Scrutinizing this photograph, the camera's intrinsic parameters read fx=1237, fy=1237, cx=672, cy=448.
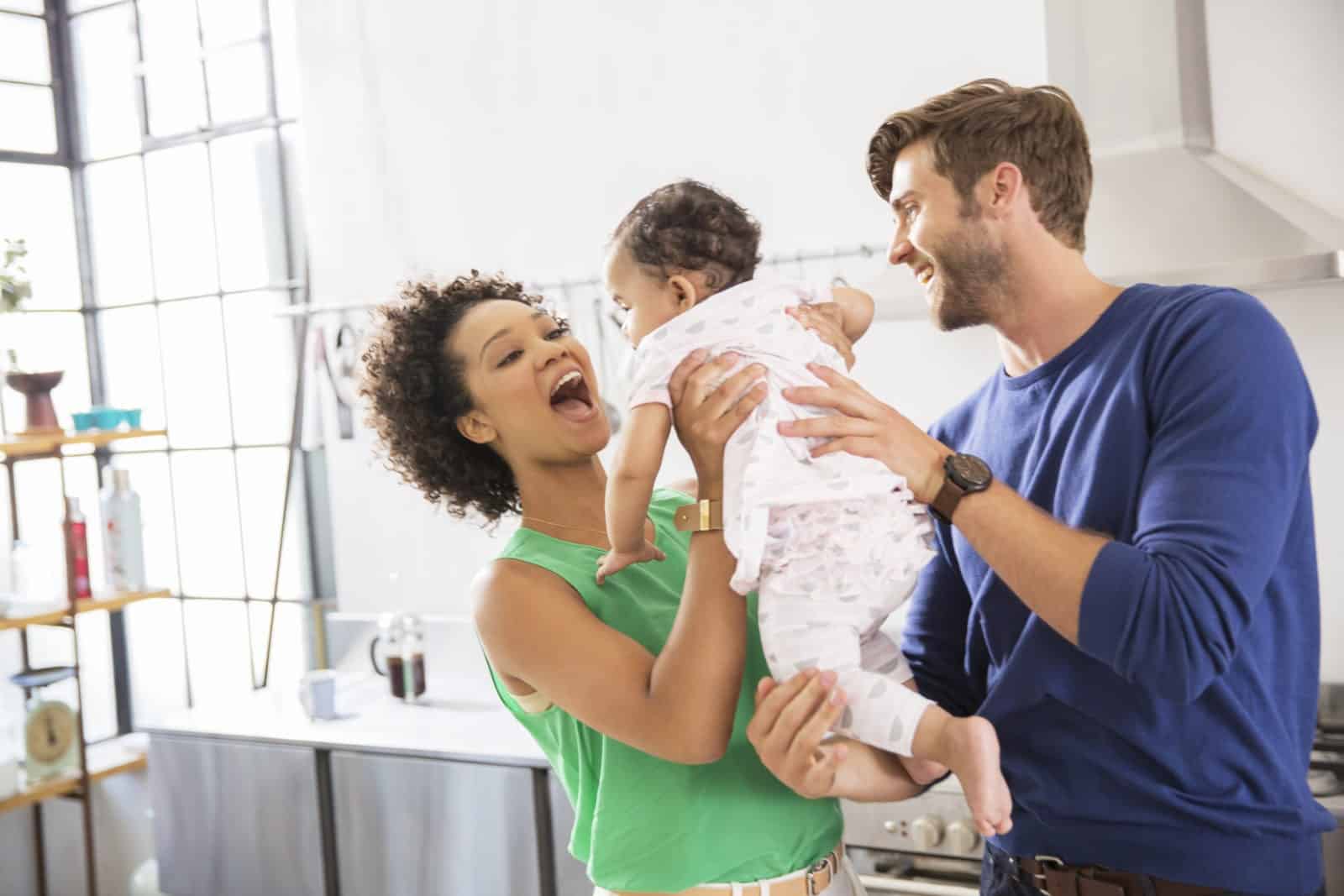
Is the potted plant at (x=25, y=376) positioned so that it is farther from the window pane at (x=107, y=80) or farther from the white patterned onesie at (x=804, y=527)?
the white patterned onesie at (x=804, y=527)

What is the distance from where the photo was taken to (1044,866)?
128 centimetres

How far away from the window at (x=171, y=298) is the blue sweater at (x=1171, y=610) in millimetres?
2754

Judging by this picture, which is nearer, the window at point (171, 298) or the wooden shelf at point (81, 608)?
the wooden shelf at point (81, 608)

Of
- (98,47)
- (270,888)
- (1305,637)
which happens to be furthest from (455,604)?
(1305,637)

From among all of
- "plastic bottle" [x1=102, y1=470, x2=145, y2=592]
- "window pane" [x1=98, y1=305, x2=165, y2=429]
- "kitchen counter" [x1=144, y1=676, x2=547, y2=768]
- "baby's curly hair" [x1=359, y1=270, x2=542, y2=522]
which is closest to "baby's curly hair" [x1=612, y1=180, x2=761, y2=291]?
"baby's curly hair" [x1=359, y1=270, x2=542, y2=522]

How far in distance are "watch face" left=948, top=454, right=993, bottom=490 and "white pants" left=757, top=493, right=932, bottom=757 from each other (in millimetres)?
122

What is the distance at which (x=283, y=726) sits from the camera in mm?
2893

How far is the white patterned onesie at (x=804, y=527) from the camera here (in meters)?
1.22

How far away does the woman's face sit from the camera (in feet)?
4.81

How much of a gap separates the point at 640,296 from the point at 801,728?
0.53m

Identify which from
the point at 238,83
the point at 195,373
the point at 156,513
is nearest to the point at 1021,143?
the point at 238,83

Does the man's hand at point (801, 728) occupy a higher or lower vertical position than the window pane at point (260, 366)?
lower

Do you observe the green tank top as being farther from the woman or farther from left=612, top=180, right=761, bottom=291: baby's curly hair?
left=612, top=180, right=761, bottom=291: baby's curly hair

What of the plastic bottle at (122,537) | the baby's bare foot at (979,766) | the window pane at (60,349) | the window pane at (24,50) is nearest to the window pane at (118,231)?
the window pane at (60,349)
